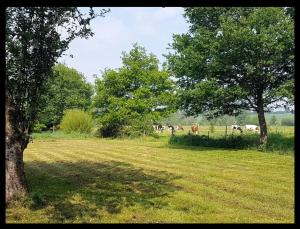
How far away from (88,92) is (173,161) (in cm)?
7208

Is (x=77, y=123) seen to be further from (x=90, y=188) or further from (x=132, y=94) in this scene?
(x=90, y=188)

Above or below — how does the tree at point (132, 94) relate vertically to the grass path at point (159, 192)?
above

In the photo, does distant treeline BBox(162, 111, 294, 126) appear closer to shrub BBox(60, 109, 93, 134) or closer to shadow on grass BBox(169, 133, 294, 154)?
shadow on grass BBox(169, 133, 294, 154)

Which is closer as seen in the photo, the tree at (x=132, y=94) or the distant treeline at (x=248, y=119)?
the distant treeline at (x=248, y=119)

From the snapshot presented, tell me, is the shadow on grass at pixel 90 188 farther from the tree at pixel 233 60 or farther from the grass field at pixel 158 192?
the tree at pixel 233 60

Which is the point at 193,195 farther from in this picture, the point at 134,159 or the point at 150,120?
the point at 150,120

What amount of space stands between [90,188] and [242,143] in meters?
19.9

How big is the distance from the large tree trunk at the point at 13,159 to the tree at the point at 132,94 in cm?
4284

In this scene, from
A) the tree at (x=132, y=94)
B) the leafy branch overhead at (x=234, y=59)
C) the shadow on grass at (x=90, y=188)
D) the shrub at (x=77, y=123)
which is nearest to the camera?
the shadow on grass at (x=90, y=188)

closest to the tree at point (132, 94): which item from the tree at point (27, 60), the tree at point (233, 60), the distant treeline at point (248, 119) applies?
the distant treeline at point (248, 119)

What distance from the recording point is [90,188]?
14.7 m

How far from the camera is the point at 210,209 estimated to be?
11.3 m

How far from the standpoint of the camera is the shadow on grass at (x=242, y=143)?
29.7 meters
